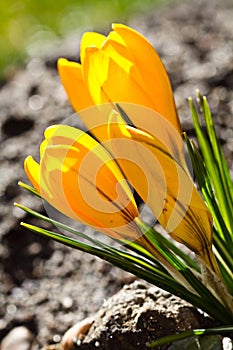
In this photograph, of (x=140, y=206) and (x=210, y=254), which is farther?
(x=140, y=206)

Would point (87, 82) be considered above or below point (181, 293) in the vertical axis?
above

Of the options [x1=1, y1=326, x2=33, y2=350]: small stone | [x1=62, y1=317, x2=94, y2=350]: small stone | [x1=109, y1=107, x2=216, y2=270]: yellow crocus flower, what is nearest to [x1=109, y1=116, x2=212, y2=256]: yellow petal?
[x1=109, y1=107, x2=216, y2=270]: yellow crocus flower

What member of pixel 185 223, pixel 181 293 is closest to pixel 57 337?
pixel 181 293

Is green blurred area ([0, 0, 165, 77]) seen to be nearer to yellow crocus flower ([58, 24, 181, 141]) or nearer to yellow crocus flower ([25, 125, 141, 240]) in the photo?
yellow crocus flower ([58, 24, 181, 141])

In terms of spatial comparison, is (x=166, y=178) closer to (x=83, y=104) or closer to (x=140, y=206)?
(x=83, y=104)

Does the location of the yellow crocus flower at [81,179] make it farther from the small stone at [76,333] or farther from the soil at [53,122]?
the small stone at [76,333]

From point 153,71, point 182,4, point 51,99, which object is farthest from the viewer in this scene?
point 182,4

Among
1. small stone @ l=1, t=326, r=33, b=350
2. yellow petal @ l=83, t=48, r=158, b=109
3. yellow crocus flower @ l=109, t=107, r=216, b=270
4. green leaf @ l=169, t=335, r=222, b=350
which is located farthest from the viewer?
small stone @ l=1, t=326, r=33, b=350
